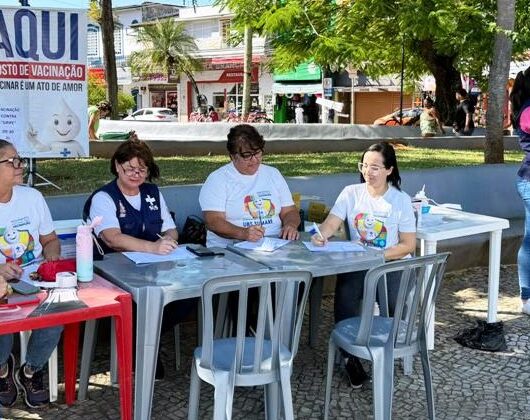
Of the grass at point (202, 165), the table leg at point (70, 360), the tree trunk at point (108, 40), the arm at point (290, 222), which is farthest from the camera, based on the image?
the tree trunk at point (108, 40)

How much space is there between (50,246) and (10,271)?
566 mm

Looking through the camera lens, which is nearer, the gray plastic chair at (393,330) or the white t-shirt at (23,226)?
the gray plastic chair at (393,330)

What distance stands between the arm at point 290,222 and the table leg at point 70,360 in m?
1.29

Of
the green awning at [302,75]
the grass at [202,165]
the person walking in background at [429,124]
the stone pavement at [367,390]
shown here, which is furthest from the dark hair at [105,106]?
the green awning at [302,75]

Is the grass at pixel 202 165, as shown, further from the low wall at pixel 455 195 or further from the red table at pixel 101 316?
the red table at pixel 101 316

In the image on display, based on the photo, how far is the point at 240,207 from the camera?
4172 millimetres

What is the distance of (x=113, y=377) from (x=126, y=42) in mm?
51325

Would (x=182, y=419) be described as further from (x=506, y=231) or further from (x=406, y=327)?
(x=506, y=231)

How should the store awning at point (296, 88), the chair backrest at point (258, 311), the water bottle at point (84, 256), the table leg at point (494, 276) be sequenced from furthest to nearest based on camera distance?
the store awning at point (296, 88)
the table leg at point (494, 276)
the water bottle at point (84, 256)
the chair backrest at point (258, 311)

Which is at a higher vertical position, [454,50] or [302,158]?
[454,50]

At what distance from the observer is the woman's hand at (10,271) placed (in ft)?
9.59

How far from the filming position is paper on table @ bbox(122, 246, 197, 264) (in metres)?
3.28

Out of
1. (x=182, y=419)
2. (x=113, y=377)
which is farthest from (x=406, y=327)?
(x=113, y=377)

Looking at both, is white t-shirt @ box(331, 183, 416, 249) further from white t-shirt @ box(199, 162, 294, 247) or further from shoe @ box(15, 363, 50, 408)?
shoe @ box(15, 363, 50, 408)
